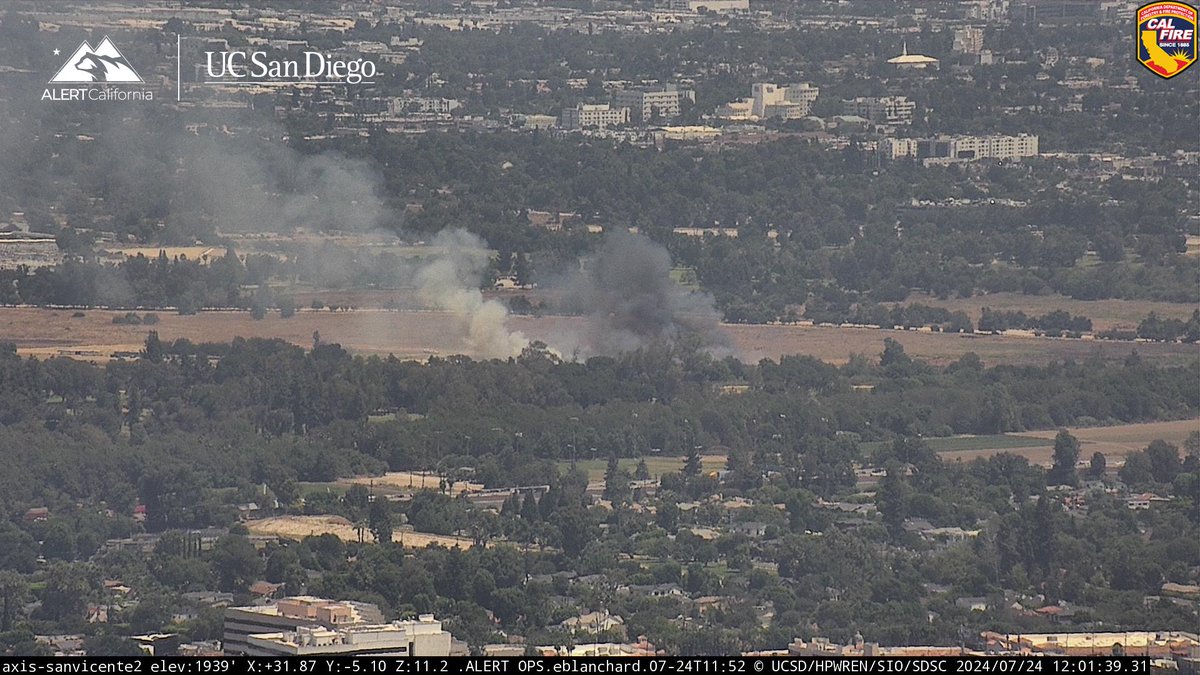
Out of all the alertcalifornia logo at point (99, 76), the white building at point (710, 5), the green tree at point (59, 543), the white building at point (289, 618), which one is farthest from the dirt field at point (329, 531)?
the white building at point (710, 5)

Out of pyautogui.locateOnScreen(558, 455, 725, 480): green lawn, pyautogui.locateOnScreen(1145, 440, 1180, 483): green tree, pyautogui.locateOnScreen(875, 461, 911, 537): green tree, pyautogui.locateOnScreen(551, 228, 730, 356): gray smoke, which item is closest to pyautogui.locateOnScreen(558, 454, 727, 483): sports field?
pyautogui.locateOnScreen(558, 455, 725, 480): green lawn

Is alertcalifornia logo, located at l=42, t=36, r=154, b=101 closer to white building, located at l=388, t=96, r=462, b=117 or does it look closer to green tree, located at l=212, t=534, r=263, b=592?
white building, located at l=388, t=96, r=462, b=117

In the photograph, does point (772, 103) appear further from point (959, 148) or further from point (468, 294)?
point (468, 294)

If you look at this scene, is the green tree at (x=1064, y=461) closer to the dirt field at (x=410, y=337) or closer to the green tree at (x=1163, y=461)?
the green tree at (x=1163, y=461)

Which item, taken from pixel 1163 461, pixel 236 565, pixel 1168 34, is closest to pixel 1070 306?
pixel 1168 34

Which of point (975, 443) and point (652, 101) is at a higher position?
point (652, 101)

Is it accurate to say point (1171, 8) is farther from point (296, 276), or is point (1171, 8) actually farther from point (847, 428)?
point (296, 276)

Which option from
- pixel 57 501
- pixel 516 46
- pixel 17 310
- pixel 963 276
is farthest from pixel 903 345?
pixel 516 46
